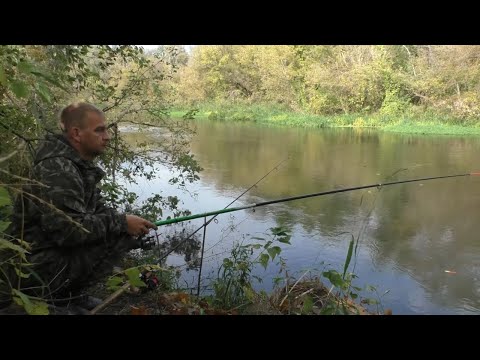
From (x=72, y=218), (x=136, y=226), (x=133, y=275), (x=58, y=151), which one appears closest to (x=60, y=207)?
(x=72, y=218)

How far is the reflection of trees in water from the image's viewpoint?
5648mm

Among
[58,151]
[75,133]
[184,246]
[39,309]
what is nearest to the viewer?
[39,309]

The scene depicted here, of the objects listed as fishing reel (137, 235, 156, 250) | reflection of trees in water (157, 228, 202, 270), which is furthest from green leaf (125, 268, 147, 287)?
reflection of trees in water (157, 228, 202, 270)

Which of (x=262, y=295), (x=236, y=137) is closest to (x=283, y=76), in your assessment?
(x=236, y=137)

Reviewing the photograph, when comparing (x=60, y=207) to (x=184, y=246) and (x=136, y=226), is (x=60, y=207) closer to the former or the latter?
(x=136, y=226)

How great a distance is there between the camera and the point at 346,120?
2606 centimetres

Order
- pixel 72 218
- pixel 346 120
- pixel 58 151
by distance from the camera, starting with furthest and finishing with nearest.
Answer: pixel 346 120, pixel 58 151, pixel 72 218

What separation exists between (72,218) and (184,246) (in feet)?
13.7

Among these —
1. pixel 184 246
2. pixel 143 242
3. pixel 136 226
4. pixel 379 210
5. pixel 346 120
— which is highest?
pixel 346 120

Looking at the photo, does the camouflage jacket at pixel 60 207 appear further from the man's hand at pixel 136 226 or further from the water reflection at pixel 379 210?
the water reflection at pixel 379 210

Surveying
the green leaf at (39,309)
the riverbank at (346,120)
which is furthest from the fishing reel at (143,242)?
the riverbank at (346,120)

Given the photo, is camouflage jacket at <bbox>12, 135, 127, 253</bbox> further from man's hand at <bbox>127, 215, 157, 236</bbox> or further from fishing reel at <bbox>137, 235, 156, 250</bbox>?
fishing reel at <bbox>137, 235, 156, 250</bbox>

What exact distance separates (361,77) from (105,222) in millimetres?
27203
